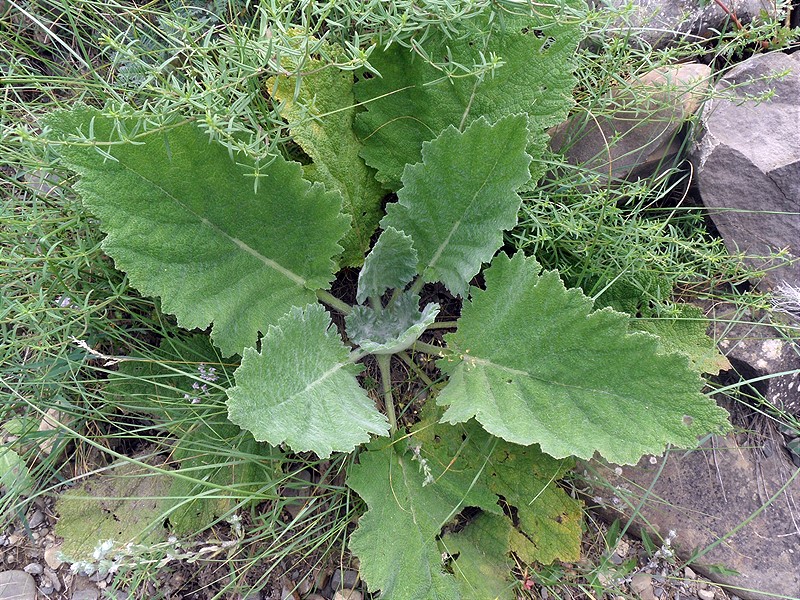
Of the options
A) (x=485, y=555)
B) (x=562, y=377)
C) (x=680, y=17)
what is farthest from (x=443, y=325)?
(x=680, y=17)

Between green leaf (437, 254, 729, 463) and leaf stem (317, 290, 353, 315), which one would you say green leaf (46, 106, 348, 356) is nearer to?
leaf stem (317, 290, 353, 315)

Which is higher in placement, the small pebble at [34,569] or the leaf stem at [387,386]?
the leaf stem at [387,386]

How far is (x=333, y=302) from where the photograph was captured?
2.04 m

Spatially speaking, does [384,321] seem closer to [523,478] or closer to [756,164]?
[523,478]

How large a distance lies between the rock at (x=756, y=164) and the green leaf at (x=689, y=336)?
0.99ft

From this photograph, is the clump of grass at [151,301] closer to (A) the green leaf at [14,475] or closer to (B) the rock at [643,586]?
(A) the green leaf at [14,475]

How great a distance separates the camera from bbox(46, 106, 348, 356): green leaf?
1595 mm

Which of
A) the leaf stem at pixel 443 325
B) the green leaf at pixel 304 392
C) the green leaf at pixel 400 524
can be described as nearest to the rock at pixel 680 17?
the leaf stem at pixel 443 325

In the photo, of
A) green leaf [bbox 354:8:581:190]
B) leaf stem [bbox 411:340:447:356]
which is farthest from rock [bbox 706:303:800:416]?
leaf stem [bbox 411:340:447:356]

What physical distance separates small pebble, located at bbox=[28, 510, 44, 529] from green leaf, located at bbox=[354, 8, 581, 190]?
1574 mm

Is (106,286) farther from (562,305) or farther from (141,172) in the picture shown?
(562,305)

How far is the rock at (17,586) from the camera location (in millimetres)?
1972

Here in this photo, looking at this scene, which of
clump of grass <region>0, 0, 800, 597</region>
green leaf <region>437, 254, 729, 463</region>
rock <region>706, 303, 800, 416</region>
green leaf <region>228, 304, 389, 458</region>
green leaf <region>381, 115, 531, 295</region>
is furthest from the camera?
rock <region>706, 303, 800, 416</region>

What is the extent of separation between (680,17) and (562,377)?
1.30 m
